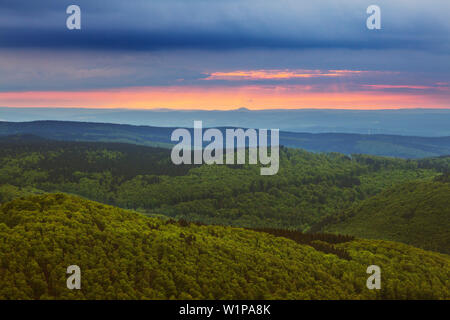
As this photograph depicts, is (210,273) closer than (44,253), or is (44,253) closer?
(44,253)

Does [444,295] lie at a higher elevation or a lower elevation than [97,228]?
lower

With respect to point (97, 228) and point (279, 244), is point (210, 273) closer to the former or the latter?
point (97, 228)

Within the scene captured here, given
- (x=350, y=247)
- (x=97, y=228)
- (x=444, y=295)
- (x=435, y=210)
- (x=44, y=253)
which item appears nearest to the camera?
(x=44, y=253)

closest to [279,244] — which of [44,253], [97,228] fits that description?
[97,228]
